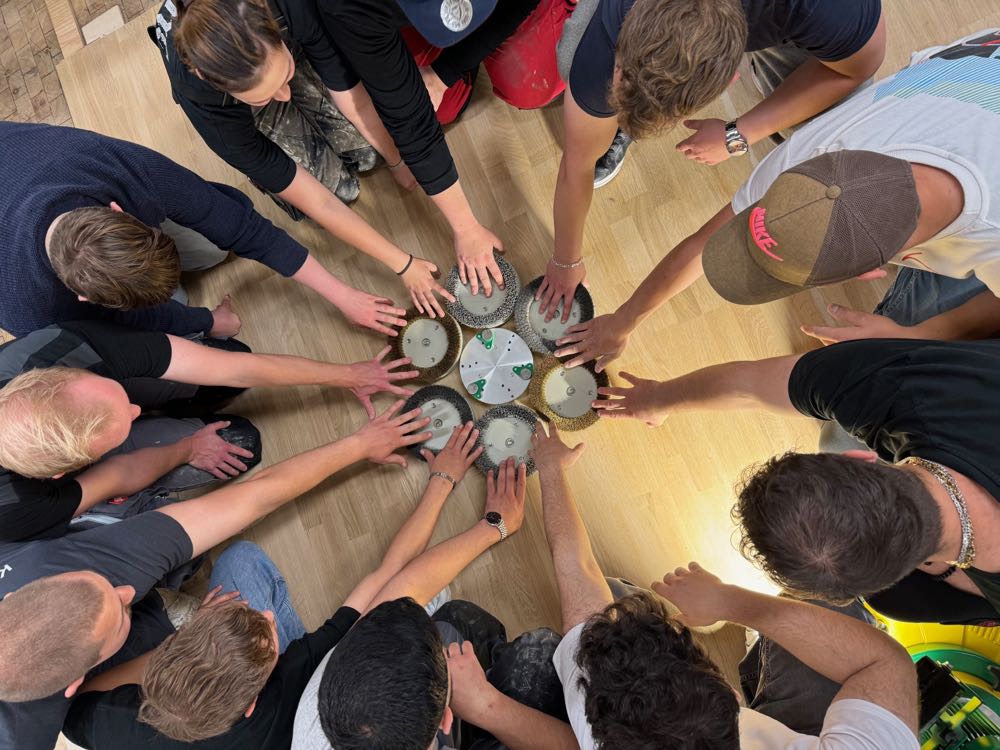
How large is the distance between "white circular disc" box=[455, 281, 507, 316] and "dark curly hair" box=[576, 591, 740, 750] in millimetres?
953

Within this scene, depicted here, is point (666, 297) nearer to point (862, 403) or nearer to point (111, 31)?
point (862, 403)

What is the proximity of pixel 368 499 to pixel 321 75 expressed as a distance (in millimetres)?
1161

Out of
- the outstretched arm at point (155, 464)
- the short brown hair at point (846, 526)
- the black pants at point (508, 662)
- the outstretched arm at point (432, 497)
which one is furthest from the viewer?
the outstretched arm at point (432, 497)

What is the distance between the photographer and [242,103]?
135cm

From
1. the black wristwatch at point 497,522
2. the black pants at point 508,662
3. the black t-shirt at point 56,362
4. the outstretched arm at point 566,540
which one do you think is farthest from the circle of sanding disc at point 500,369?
the black t-shirt at point 56,362

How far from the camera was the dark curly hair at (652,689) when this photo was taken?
101 centimetres

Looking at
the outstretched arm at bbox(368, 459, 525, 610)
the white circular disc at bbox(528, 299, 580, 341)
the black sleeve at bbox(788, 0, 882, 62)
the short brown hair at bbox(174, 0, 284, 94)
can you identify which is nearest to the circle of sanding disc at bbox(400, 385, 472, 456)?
the outstretched arm at bbox(368, 459, 525, 610)

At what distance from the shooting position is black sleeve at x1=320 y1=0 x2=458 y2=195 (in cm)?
124

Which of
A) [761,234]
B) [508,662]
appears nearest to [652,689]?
[508,662]

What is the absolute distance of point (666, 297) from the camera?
1614 millimetres

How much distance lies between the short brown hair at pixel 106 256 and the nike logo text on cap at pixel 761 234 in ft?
3.87

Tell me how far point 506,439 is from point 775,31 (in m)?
1.17

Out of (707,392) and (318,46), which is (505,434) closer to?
(707,392)

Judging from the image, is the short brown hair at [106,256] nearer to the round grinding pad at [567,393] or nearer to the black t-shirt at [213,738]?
the black t-shirt at [213,738]
